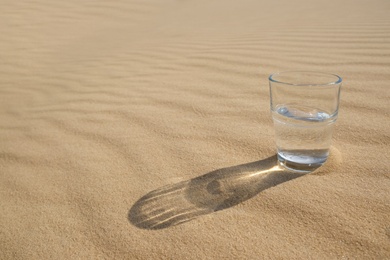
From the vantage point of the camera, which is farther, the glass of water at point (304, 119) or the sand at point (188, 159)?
the glass of water at point (304, 119)

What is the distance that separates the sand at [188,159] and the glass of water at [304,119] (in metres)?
0.06

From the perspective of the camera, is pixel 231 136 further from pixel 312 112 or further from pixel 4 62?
pixel 4 62

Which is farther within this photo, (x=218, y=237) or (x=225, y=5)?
(x=225, y=5)

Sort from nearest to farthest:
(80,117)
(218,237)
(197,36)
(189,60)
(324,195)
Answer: (218,237), (324,195), (80,117), (189,60), (197,36)

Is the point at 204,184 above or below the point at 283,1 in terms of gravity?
below

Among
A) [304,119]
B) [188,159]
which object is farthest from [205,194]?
[304,119]

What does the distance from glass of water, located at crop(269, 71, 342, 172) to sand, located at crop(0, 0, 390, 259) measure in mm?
56

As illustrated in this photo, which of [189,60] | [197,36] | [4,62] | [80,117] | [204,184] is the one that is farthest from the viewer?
[197,36]

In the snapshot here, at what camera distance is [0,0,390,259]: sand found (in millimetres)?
884

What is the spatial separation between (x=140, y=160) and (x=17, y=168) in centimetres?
48

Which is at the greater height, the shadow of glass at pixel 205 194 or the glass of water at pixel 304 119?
the glass of water at pixel 304 119

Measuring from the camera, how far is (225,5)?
5348mm

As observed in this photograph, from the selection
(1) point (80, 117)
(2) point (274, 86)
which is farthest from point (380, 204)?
(1) point (80, 117)

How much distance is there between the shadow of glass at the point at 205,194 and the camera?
38.0 inches
